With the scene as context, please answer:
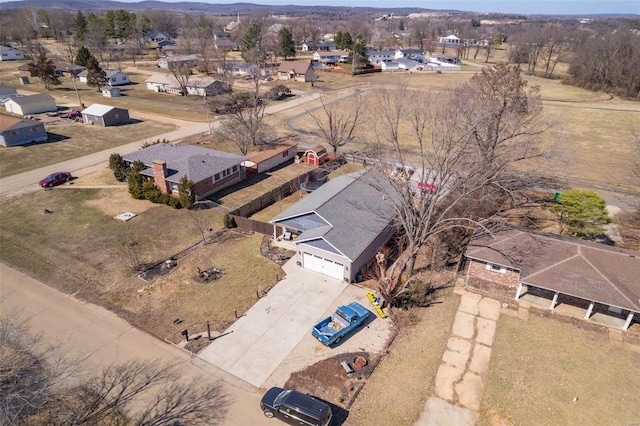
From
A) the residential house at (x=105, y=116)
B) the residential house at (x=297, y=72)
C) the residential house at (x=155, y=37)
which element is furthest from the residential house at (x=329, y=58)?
the residential house at (x=105, y=116)

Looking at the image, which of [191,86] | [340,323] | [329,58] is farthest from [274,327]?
[329,58]

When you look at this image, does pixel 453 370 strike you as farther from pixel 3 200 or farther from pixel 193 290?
pixel 3 200

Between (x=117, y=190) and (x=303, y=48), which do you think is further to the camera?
(x=303, y=48)

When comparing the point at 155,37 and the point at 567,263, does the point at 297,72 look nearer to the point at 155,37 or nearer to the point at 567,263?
the point at 567,263

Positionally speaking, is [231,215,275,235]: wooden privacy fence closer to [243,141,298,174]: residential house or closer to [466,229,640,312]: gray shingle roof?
[243,141,298,174]: residential house

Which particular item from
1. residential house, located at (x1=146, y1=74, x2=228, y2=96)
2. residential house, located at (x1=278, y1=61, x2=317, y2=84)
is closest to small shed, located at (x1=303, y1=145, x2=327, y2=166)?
residential house, located at (x1=146, y1=74, x2=228, y2=96)

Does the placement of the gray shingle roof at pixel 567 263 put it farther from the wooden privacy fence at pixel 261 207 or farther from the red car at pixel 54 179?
the red car at pixel 54 179

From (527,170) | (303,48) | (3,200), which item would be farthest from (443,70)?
(3,200)
